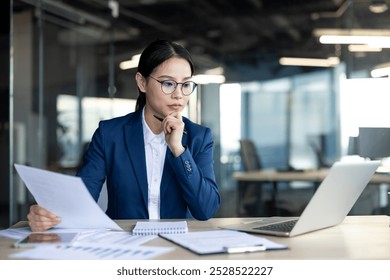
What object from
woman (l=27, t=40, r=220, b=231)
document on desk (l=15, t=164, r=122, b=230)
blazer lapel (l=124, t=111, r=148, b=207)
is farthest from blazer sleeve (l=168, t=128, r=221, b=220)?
A: document on desk (l=15, t=164, r=122, b=230)

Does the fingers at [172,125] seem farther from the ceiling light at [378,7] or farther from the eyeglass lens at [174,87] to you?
the ceiling light at [378,7]

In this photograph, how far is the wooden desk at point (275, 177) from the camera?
6758mm

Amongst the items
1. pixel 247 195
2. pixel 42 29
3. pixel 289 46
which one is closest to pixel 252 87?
pixel 289 46

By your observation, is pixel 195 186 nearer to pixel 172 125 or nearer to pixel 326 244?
pixel 172 125

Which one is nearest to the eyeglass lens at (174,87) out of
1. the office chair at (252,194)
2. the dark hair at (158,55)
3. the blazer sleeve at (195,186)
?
the dark hair at (158,55)

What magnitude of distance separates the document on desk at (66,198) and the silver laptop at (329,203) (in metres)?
0.48

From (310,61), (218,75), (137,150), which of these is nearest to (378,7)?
(310,61)

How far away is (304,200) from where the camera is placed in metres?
7.40

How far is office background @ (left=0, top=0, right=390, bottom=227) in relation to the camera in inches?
282

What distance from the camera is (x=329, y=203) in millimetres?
1895

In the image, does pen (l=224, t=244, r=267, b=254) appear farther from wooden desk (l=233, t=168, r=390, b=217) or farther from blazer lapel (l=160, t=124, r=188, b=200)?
wooden desk (l=233, t=168, r=390, b=217)
